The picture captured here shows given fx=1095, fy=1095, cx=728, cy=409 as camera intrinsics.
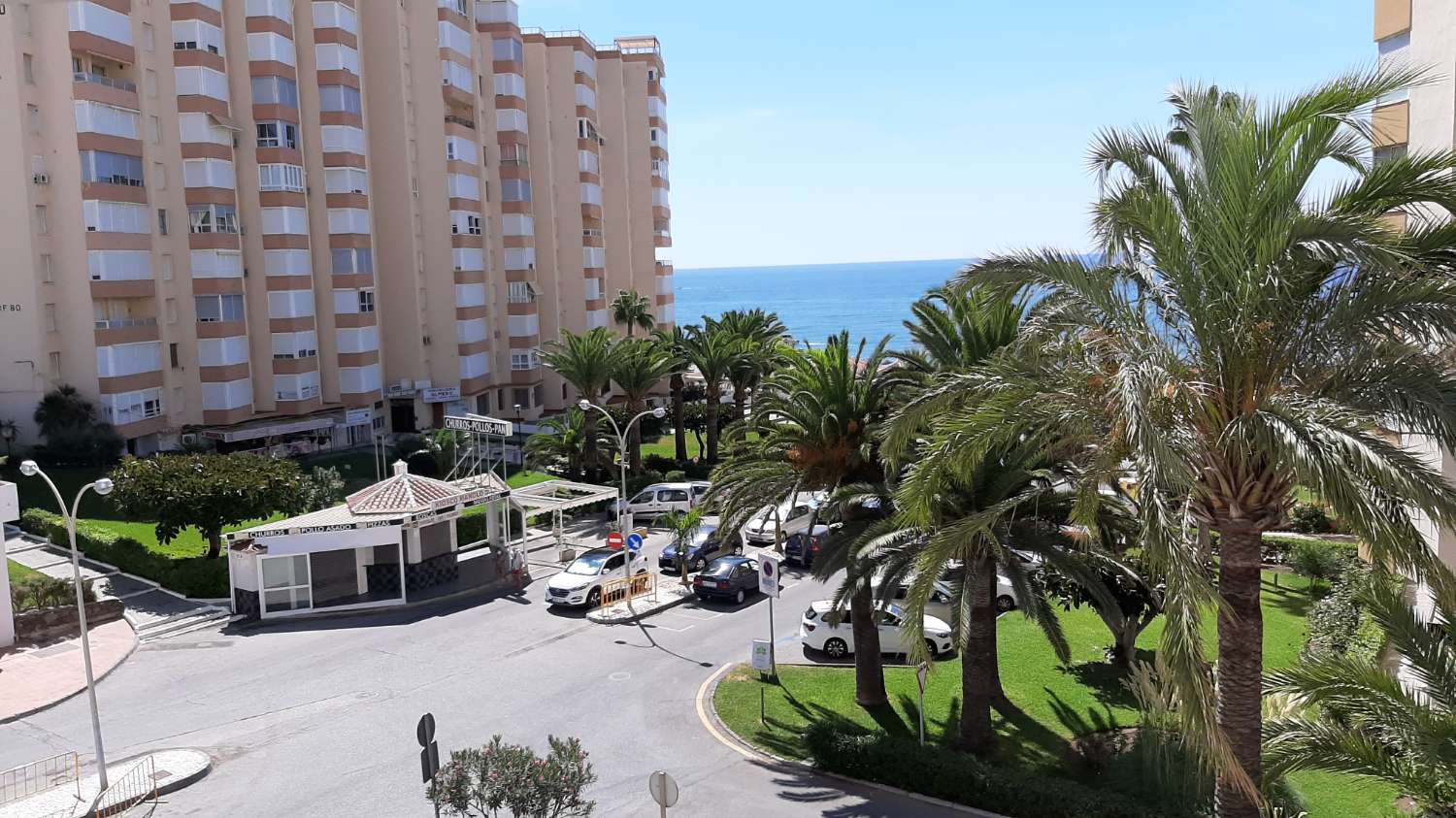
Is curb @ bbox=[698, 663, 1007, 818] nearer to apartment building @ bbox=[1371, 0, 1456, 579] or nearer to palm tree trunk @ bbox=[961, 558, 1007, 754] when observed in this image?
palm tree trunk @ bbox=[961, 558, 1007, 754]

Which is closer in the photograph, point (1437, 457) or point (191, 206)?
point (1437, 457)

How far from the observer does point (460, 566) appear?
108 feet

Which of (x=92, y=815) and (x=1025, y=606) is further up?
(x=1025, y=606)

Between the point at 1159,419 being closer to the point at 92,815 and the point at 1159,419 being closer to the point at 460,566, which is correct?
the point at 92,815

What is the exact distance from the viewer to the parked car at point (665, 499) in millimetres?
40562

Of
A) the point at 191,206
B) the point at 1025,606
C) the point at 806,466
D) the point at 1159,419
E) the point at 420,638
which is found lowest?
the point at 420,638

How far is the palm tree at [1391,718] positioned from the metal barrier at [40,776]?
58.8ft

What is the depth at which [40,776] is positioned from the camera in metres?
18.6

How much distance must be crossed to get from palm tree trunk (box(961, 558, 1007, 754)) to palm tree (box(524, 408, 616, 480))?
27708mm

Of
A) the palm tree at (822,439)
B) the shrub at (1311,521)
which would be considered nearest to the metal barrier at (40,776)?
the palm tree at (822,439)

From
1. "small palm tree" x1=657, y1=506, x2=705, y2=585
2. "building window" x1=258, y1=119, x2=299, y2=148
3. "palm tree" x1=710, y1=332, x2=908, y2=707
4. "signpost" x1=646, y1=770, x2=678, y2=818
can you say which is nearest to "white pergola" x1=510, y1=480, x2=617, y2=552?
"small palm tree" x1=657, y1=506, x2=705, y2=585

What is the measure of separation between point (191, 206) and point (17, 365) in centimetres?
957

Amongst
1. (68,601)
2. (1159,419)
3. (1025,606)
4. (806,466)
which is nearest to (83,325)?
(68,601)

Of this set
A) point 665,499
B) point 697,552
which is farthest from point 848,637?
point 665,499
